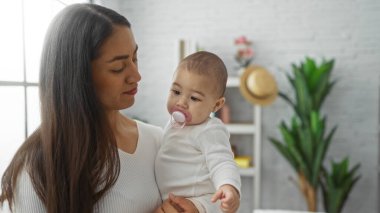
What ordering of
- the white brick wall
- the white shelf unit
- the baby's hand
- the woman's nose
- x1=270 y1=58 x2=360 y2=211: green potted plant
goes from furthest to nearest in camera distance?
the white brick wall, the white shelf unit, x1=270 y1=58 x2=360 y2=211: green potted plant, the woman's nose, the baby's hand

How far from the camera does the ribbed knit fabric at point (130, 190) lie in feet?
2.84

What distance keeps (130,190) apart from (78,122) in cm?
24

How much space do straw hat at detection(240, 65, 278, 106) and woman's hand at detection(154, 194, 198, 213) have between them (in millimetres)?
2332

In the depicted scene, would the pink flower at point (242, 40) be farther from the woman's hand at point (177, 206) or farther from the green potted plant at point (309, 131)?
the woman's hand at point (177, 206)

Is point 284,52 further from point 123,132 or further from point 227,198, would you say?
point 227,198

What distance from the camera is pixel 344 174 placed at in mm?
3244

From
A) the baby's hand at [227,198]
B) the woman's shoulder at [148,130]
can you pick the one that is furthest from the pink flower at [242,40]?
the baby's hand at [227,198]

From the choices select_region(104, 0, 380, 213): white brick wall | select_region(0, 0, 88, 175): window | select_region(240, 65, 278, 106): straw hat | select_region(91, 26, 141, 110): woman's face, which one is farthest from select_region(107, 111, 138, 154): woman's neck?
select_region(104, 0, 380, 213): white brick wall

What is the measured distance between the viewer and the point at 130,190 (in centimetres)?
99

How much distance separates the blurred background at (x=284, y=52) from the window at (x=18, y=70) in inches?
45.3

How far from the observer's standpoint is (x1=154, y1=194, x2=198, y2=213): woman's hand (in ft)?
3.17

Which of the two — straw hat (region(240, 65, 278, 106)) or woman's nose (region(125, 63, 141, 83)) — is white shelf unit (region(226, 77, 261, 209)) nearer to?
straw hat (region(240, 65, 278, 106))

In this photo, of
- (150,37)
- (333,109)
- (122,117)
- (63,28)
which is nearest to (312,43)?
(333,109)

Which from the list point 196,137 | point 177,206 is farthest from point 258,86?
point 177,206
